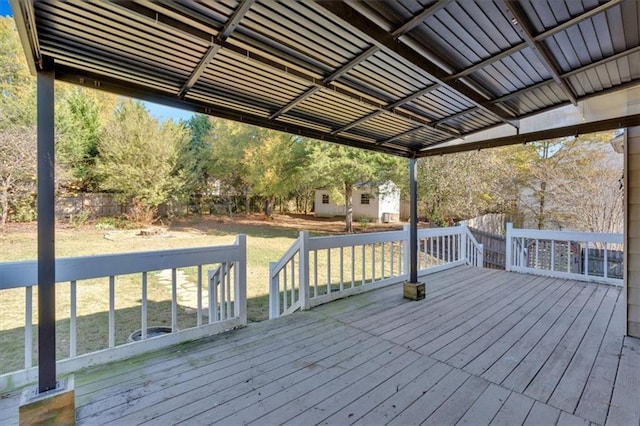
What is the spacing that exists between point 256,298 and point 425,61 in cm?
510

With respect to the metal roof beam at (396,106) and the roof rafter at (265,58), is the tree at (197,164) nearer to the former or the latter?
the metal roof beam at (396,106)

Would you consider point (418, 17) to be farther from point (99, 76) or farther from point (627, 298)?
point (627, 298)

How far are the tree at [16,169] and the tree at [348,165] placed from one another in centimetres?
886

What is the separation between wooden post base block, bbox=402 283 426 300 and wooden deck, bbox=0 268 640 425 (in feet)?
1.56

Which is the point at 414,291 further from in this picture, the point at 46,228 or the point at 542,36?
the point at 46,228

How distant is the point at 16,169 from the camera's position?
30.1ft

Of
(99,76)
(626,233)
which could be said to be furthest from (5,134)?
(626,233)

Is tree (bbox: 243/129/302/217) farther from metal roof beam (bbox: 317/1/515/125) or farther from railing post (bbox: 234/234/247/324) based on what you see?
metal roof beam (bbox: 317/1/515/125)

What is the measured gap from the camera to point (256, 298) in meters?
5.90

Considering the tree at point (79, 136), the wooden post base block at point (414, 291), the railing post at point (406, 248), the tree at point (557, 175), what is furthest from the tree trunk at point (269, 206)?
the wooden post base block at point (414, 291)

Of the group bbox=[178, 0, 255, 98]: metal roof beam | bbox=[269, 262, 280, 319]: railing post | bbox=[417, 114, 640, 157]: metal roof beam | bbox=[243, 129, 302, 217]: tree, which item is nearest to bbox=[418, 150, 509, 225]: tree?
bbox=[243, 129, 302, 217]: tree

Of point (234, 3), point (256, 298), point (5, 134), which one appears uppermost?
point (5, 134)

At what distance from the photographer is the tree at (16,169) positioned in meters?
8.88

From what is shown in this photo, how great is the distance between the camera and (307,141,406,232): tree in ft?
35.6
